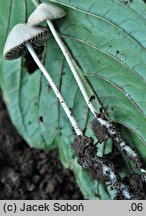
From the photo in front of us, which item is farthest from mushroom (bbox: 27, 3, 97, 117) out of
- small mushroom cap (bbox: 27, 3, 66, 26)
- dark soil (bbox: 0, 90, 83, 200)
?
dark soil (bbox: 0, 90, 83, 200)

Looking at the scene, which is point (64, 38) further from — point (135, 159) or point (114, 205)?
point (114, 205)

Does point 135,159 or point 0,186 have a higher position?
point 135,159

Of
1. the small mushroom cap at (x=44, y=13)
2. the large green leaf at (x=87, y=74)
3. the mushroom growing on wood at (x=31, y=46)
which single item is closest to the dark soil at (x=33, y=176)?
the large green leaf at (x=87, y=74)

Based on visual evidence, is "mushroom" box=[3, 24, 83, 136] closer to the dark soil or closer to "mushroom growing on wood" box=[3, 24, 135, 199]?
"mushroom growing on wood" box=[3, 24, 135, 199]

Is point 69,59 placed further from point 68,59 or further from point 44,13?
point 44,13

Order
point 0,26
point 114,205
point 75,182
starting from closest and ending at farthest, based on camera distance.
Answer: point 114,205
point 0,26
point 75,182

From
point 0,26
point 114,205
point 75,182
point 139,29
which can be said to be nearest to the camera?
point 139,29

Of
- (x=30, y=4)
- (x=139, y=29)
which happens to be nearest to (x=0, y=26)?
(x=30, y=4)
